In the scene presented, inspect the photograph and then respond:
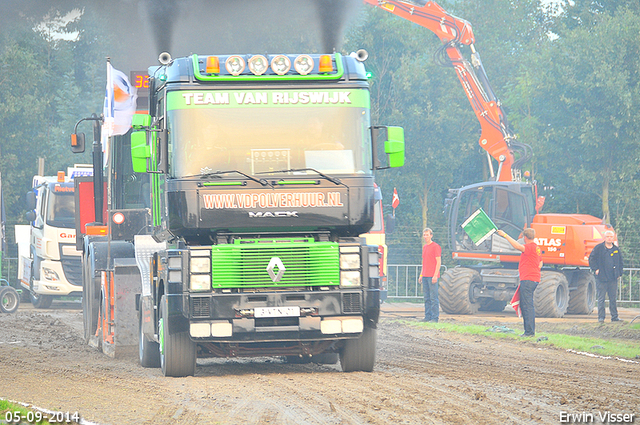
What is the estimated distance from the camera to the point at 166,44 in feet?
66.4

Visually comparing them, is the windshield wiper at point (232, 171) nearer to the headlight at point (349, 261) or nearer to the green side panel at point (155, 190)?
the green side panel at point (155, 190)

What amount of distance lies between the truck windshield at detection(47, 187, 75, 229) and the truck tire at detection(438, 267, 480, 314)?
9.16m

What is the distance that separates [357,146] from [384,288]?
16.0 meters

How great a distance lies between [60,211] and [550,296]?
38.9 feet

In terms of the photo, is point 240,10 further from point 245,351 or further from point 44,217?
point 245,351

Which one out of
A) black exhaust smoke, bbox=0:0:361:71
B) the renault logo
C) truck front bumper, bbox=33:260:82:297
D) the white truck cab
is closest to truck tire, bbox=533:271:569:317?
black exhaust smoke, bbox=0:0:361:71

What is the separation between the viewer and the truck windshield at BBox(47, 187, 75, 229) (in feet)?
78.8

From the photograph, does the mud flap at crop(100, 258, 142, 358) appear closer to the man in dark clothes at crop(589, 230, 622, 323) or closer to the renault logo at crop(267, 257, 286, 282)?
the renault logo at crop(267, 257, 286, 282)

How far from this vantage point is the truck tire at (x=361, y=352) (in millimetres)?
11195

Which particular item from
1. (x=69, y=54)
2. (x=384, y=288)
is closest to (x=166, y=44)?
(x=384, y=288)

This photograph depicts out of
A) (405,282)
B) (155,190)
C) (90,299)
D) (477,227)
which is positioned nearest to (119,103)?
(90,299)

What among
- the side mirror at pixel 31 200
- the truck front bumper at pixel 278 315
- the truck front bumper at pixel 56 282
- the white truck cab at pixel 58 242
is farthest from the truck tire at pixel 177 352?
the side mirror at pixel 31 200

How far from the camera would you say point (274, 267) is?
10.3m

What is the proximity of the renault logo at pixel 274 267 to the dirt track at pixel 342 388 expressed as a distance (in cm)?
111
